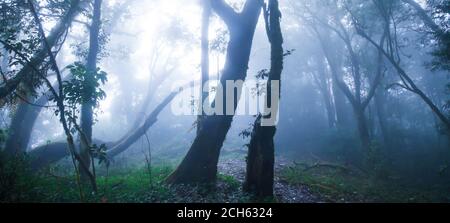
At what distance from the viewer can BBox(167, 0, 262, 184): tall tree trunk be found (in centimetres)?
1047

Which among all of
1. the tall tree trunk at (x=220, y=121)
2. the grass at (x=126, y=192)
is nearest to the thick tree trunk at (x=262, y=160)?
the grass at (x=126, y=192)

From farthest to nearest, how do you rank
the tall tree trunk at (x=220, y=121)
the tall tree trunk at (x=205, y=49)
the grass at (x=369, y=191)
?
the tall tree trunk at (x=205, y=49) < the grass at (x=369, y=191) < the tall tree trunk at (x=220, y=121)

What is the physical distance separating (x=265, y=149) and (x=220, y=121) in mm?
2169

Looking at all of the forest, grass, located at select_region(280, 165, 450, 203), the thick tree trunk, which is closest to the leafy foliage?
the forest

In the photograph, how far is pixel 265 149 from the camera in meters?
9.02

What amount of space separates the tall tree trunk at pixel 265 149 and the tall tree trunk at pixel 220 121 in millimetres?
1250

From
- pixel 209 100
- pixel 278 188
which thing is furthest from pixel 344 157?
pixel 209 100

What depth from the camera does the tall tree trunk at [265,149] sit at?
29.6ft

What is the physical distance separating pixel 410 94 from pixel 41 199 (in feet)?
141

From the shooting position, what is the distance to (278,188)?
1127 cm

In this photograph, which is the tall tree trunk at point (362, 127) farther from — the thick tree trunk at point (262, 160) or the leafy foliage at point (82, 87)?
the leafy foliage at point (82, 87)

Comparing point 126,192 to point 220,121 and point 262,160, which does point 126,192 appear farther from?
point 262,160

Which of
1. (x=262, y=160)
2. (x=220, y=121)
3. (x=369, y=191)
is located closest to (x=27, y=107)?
(x=220, y=121)
